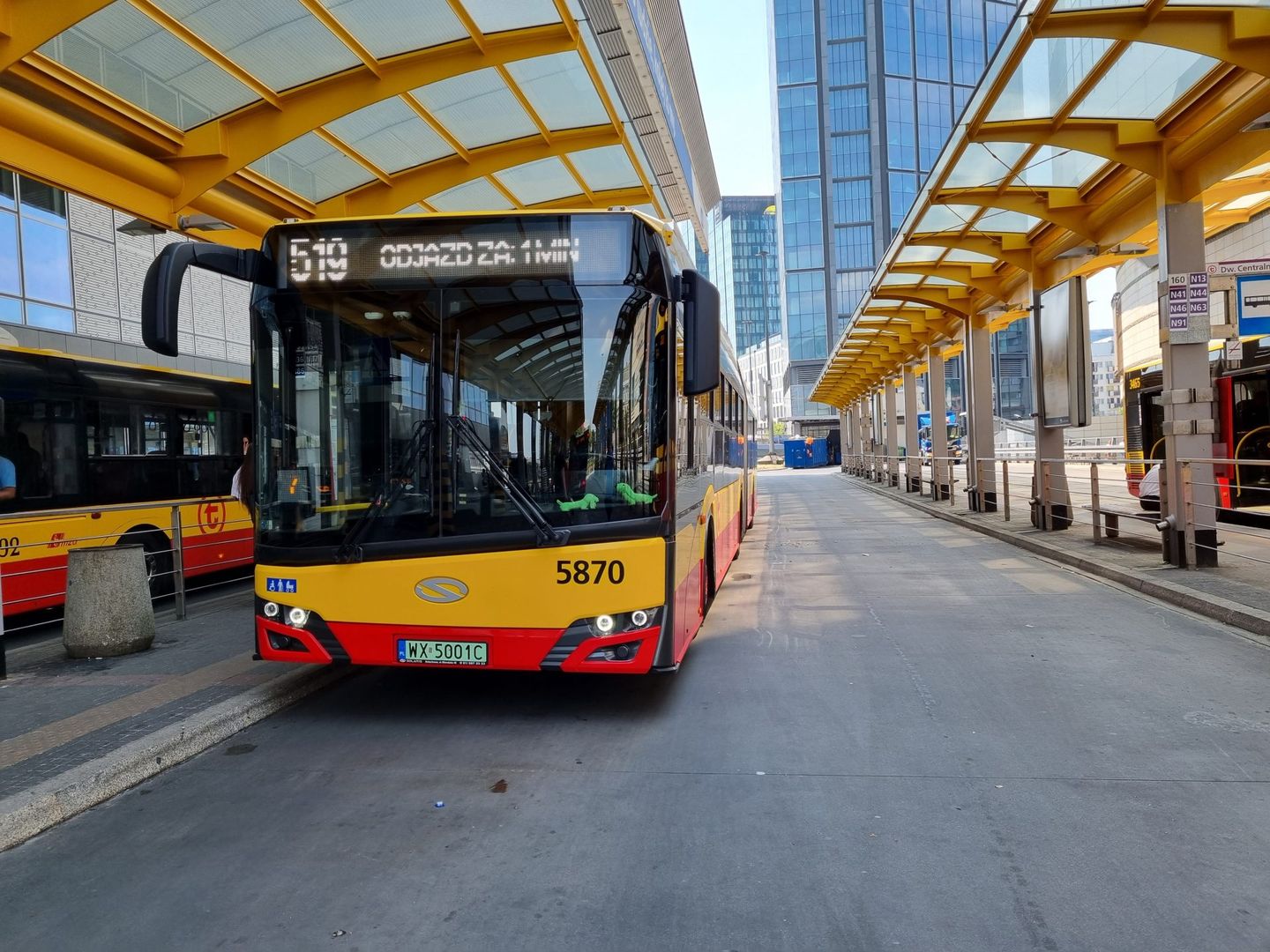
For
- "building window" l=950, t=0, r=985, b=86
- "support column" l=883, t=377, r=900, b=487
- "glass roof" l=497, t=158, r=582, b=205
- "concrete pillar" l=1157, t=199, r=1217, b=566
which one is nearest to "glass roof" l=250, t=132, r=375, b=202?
"glass roof" l=497, t=158, r=582, b=205

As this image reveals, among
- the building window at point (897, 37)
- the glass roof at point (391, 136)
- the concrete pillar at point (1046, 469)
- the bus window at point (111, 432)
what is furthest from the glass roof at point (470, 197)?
the building window at point (897, 37)

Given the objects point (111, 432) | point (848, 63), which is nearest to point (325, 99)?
point (111, 432)

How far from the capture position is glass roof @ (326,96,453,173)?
8.68 metres

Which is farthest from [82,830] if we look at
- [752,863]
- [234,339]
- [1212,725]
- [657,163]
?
[234,339]

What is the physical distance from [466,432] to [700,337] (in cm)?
152

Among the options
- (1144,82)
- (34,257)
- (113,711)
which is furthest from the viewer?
(34,257)

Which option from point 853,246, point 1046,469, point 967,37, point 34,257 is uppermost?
point 967,37

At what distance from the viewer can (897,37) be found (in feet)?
346

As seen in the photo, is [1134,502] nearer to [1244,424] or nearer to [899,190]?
[1244,424]

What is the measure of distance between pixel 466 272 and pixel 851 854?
3809 mm

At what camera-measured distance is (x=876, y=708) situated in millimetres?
5754

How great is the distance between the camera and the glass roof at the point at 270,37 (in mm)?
6801

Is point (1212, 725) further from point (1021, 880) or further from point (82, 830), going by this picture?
point (82, 830)

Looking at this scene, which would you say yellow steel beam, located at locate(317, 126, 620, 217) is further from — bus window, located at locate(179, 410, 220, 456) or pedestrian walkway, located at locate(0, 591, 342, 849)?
pedestrian walkway, located at locate(0, 591, 342, 849)
